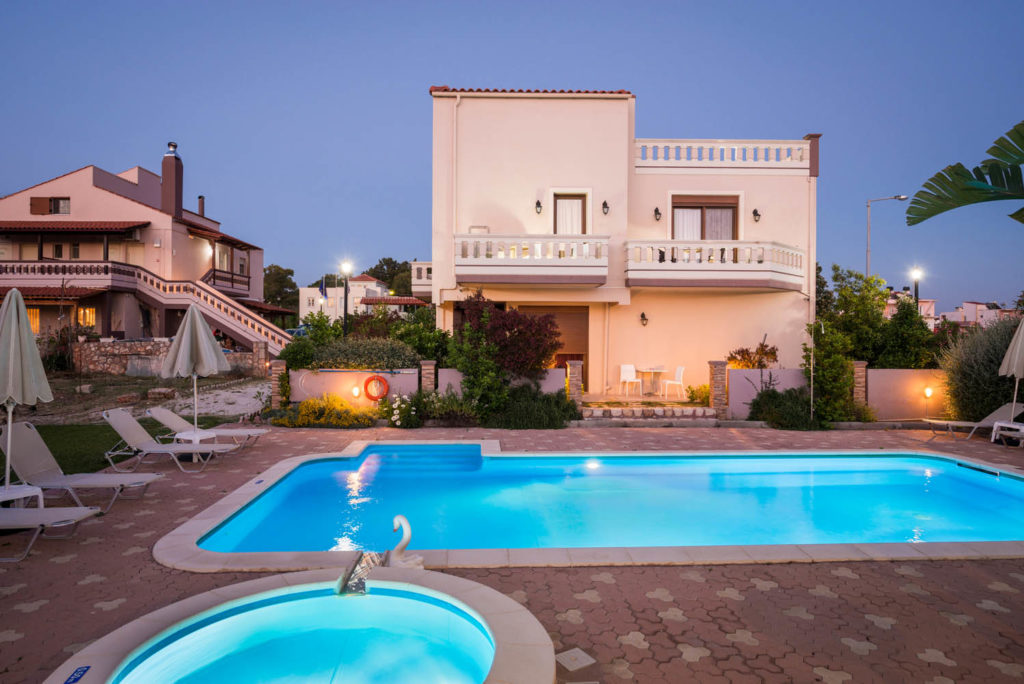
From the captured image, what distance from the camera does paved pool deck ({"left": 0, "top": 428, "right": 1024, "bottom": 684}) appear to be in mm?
3381

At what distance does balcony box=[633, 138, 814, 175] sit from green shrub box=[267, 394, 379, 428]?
11.1 metres

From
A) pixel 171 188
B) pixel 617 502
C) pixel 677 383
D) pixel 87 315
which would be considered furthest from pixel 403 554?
pixel 171 188

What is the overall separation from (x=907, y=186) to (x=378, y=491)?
87673mm

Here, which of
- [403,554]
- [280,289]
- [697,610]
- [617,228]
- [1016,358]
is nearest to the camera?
[697,610]

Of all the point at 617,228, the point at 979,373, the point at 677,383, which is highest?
the point at 617,228

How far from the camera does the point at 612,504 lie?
827cm

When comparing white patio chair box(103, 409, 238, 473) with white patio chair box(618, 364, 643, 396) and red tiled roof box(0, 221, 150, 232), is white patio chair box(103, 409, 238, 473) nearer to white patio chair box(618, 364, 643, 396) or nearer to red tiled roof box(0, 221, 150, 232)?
white patio chair box(618, 364, 643, 396)

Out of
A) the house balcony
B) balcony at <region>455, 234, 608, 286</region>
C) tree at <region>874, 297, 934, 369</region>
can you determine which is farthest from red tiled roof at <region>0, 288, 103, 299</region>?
tree at <region>874, 297, 934, 369</region>

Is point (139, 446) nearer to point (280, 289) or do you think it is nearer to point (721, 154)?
point (721, 154)

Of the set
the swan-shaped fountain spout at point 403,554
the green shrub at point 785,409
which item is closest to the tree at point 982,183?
the swan-shaped fountain spout at point 403,554

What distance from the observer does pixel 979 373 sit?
12.0 m

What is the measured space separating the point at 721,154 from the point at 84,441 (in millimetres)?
17920

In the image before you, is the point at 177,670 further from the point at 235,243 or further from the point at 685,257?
the point at 235,243

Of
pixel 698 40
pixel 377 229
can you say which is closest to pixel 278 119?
pixel 377 229
